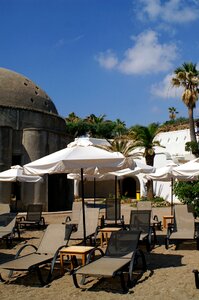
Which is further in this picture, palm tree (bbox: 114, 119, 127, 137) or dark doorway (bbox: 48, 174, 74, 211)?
palm tree (bbox: 114, 119, 127, 137)

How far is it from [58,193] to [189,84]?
15.2 meters

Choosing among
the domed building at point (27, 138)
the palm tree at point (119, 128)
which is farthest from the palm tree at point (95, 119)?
the domed building at point (27, 138)

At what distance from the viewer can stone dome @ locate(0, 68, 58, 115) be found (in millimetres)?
24812

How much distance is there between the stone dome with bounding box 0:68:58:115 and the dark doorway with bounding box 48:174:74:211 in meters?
5.17

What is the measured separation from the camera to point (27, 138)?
74.6ft

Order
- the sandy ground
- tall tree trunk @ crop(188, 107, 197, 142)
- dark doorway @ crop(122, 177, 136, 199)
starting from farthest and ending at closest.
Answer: dark doorway @ crop(122, 177, 136, 199) < tall tree trunk @ crop(188, 107, 197, 142) < the sandy ground

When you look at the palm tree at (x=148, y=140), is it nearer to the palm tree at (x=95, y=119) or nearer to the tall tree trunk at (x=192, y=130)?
the tall tree trunk at (x=192, y=130)

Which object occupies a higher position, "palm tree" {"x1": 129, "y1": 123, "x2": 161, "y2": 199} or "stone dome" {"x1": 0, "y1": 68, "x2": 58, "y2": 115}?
"stone dome" {"x1": 0, "y1": 68, "x2": 58, "y2": 115}

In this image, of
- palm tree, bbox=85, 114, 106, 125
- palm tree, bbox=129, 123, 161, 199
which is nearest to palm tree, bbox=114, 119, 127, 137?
palm tree, bbox=85, 114, 106, 125

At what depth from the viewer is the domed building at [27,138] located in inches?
864

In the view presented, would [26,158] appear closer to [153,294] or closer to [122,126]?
[153,294]

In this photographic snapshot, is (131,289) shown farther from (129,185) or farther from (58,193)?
(129,185)

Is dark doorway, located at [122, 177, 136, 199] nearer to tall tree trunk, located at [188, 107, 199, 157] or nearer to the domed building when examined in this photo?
tall tree trunk, located at [188, 107, 199, 157]

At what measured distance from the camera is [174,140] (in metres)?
36.3
